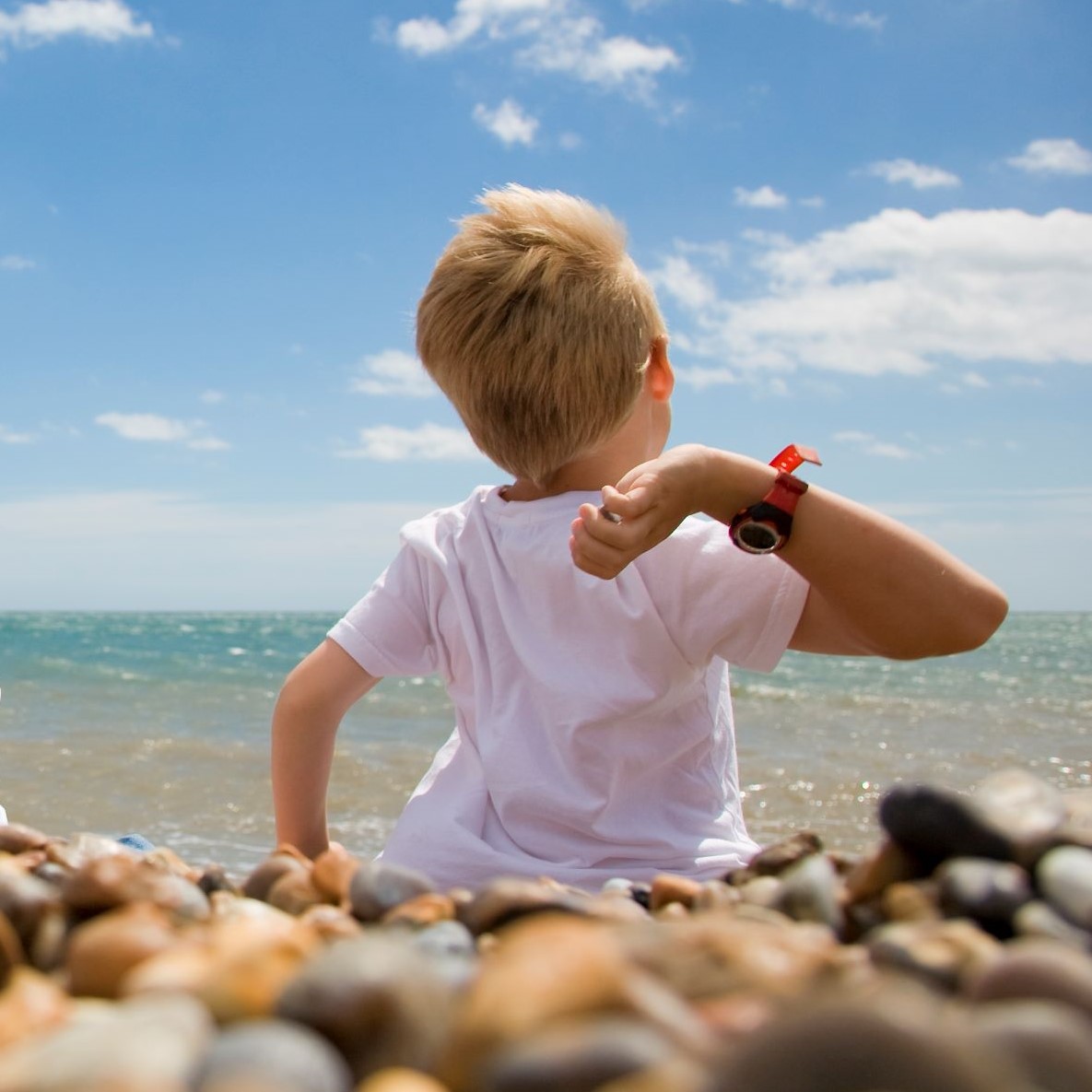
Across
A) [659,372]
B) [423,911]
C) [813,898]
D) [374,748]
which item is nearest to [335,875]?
[423,911]

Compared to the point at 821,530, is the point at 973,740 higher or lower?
lower

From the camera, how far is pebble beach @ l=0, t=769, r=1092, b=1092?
64 cm

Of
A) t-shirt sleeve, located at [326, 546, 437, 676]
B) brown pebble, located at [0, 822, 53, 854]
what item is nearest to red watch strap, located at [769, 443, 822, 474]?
t-shirt sleeve, located at [326, 546, 437, 676]

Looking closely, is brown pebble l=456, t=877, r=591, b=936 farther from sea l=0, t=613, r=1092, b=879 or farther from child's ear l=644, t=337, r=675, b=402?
sea l=0, t=613, r=1092, b=879

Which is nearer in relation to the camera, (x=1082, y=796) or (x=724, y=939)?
(x=724, y=939)

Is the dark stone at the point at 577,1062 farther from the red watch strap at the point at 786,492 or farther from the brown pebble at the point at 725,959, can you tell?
the red watch strap at the point at 786,492

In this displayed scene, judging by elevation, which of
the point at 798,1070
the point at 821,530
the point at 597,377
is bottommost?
the point at 798,1070

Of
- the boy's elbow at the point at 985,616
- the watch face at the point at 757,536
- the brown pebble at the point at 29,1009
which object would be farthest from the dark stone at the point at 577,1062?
the boy's elbow at the point at 985,616

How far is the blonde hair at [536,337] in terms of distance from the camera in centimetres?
222

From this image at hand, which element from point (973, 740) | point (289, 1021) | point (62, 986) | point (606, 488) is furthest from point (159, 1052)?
point (973, 740)

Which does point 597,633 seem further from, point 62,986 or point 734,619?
point 62,986

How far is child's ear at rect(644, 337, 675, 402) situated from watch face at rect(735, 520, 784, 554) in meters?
0.47

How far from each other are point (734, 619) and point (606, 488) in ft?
1.51

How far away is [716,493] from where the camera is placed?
2006 millimetres
